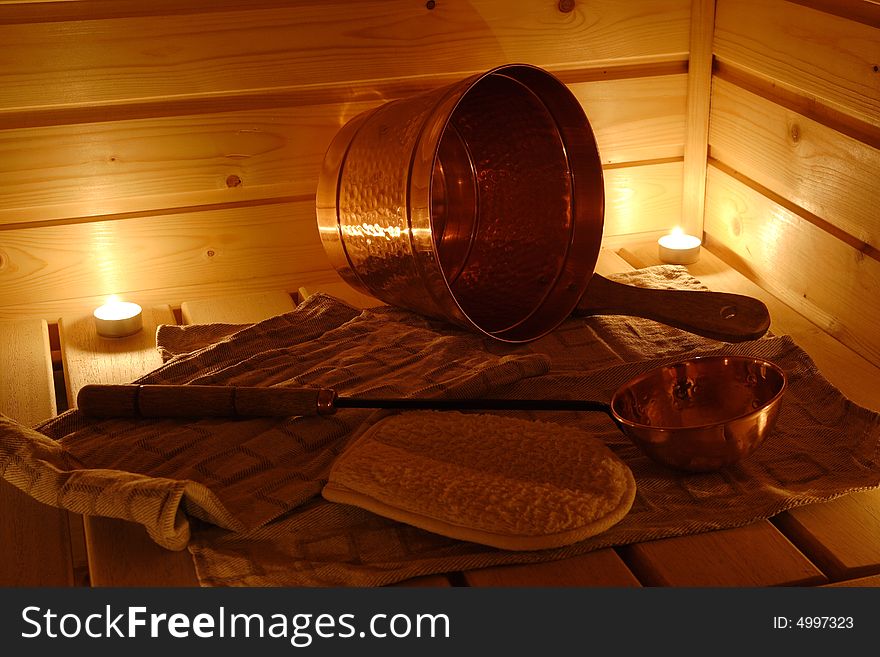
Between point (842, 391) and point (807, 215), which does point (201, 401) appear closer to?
point (842, 391)

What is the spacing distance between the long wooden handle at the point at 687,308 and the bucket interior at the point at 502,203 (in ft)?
0.23

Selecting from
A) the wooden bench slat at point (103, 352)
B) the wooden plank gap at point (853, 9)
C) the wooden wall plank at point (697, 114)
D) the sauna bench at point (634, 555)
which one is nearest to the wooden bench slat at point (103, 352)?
the wooden bench slat at point (103, 352)

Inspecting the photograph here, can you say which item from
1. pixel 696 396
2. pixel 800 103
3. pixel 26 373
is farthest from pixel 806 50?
pixel 26 373

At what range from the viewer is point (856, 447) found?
3.94ft

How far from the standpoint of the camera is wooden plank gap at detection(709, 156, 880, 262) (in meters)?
1.48

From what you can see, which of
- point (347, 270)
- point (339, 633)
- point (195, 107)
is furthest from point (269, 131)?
point (339, 633)

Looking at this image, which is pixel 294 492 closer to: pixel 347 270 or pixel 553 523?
pixel 553 523

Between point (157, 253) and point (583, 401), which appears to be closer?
point (583, 401)

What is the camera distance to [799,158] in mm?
1594

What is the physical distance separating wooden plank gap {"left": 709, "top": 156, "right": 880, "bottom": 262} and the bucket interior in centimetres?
33

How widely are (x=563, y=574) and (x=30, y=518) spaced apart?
573 millimetres

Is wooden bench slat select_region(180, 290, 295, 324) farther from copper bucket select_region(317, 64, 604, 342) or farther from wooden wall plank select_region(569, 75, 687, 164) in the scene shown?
wooden wall plank select_region(569, 75, 687, 164)

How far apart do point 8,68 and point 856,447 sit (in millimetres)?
1216

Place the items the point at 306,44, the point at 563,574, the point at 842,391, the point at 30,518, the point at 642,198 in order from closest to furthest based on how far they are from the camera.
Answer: the point at 563,574 < the point at 30,518 < the point at 842,391 < the point at 306,44 < the point at 642,198
